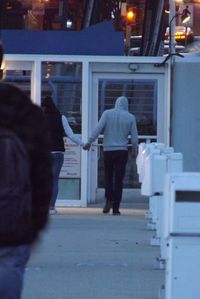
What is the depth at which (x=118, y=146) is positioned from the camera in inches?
588

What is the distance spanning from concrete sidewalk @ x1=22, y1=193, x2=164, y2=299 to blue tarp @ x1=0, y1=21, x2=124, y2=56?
310 centimetres

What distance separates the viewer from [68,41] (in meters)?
16.4

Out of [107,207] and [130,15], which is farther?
[130,15]

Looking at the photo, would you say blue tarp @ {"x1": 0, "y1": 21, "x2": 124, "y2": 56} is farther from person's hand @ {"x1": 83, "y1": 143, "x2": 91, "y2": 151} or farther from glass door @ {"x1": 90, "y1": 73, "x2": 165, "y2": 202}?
person's hand @ {"x1": 83, "y1": 143, "x2": 91, "y2": 151}

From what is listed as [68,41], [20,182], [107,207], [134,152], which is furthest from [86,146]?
[20,182]

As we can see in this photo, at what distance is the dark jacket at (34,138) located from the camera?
427cm

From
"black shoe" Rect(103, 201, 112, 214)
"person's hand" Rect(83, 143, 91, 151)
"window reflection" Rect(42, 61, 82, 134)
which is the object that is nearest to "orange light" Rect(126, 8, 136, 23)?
"window reflection" Rect(42, 61, 82, 134)

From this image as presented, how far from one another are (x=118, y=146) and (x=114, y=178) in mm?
500

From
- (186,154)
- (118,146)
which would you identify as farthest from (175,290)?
(186,154)

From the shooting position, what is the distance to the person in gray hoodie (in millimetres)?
14859

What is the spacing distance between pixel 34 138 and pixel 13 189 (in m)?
0.27

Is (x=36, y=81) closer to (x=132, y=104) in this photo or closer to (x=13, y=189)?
(x=132, y=104)

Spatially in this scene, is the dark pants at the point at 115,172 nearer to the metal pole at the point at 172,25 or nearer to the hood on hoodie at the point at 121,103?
the hood on hoodie at the point at 121,103

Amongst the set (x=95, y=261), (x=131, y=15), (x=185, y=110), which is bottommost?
(x=95, y=261)
